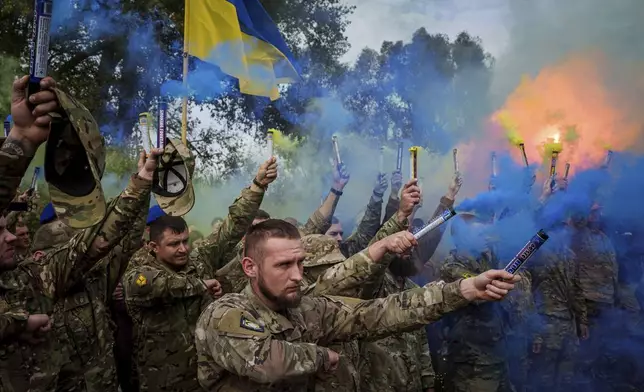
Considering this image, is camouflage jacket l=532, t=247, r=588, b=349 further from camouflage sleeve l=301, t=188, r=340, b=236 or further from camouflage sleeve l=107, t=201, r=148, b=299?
camouflage sleeve l=107, t=201, r=148, b=299

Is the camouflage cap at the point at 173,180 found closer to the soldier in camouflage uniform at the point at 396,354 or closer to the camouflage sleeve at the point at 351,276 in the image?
the camouflage sleeve at the point at 351,276

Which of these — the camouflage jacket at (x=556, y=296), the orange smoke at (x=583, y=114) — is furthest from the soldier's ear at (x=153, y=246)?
the orange smoke at (x=583, y=114)

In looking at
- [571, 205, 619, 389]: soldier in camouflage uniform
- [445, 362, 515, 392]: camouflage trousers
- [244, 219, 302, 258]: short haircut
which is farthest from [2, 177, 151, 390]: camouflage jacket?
[571, 205, 619, 389]: soldier in camouflage uniform

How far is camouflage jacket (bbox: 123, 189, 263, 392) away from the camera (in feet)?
15.8

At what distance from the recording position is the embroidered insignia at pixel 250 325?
272 centimetres

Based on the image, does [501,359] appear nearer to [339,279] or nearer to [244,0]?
[339,279]

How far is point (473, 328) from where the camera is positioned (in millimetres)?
6641

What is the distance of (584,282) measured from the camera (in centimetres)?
888

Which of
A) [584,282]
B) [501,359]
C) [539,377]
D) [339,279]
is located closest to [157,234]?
[339,279]

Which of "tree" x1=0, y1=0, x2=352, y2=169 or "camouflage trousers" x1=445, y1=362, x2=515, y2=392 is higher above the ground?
"tree" x1=0, y1=0, x2=352, y2=169

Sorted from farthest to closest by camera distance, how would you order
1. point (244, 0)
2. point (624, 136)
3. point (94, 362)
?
point (624, 136)
point (244, 0)
point (94, 362)

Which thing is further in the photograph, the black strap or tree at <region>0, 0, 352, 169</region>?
tree at <region>0, 0, 352, 169</region>

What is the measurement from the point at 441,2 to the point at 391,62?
170 centimetres

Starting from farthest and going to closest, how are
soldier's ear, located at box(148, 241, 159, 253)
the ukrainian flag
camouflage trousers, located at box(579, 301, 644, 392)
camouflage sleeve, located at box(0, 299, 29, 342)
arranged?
camouflage trousers, located at box(579, 301, 644, 392)
the ukrainian flag
soldier's ear, located at box(148, 241, 159, 253)
camouflage sleeve, located at box(0, 299, 29, 342)
